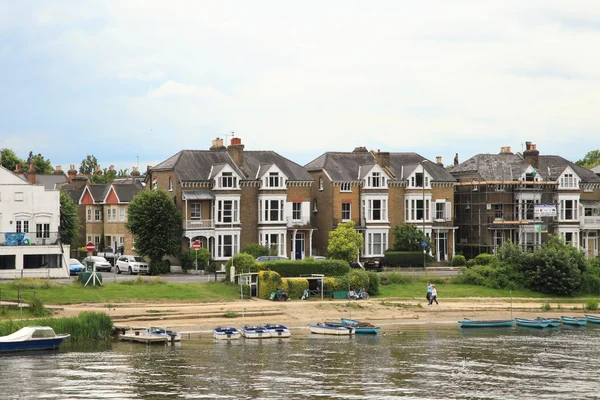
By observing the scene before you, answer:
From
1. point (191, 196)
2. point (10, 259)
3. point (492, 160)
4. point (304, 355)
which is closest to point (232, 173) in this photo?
point (191, 196)

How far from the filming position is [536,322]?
2611 inches

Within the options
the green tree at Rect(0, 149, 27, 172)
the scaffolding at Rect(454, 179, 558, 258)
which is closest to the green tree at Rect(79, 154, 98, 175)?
the green tree at Rect(0, 149, 27, 172)

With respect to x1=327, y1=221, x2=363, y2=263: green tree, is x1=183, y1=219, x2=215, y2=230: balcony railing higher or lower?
higher

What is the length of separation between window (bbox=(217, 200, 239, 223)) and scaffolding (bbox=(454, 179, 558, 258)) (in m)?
24.6

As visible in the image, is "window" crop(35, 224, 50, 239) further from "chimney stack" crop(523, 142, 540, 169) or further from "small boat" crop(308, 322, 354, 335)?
"chimney stack" crop(523, 142, 540, 169)

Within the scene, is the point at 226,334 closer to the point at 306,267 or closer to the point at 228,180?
the point at 306,267

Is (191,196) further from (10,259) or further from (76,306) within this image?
(76,306)

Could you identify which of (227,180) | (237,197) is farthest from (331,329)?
(227,180)

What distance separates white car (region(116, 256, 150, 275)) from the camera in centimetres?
8244

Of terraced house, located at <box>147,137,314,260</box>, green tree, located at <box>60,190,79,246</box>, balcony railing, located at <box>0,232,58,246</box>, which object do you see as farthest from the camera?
green tree, located at <box>60,190,79,246</box>

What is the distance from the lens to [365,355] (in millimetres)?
52656

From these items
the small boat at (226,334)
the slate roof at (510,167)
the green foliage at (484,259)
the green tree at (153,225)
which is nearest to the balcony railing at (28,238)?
the green tree at (153,225)

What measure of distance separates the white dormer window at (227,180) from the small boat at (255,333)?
3111cm

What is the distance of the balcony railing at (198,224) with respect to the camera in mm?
86625
